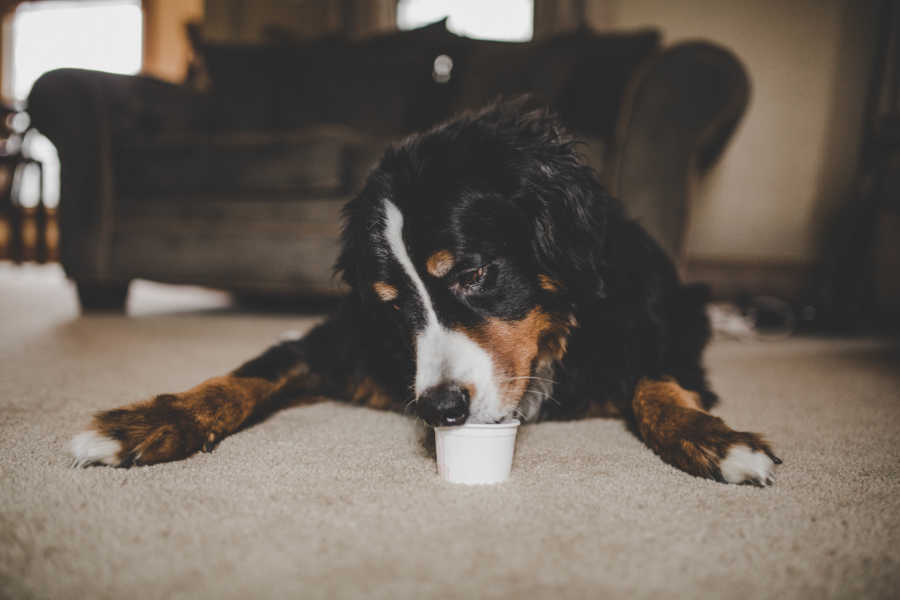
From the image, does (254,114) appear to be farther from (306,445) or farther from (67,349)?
(306,445)

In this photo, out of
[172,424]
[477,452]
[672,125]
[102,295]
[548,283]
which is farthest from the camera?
[102,295]

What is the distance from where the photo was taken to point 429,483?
1.01 meters

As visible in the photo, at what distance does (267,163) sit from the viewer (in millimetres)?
3133

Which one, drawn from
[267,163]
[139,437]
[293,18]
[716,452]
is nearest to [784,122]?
[267,163]

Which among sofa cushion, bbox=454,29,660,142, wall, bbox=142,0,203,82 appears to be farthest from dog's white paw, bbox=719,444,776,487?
wall, bbox=142,0,203,82

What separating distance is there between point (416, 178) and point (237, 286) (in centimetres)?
219

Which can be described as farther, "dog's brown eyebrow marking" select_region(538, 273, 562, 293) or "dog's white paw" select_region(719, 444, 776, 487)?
"dog's brown eyebrow marking" select_region(538, 273, 562, 293)

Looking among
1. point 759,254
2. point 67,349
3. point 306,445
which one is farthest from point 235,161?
point 759,254

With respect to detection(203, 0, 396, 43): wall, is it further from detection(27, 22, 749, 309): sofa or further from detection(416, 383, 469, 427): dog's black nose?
detection(416, 383, 469, 427): dog's black nose

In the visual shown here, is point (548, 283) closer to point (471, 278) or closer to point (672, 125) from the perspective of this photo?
point (471, 278)

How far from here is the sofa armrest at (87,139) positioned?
312cm

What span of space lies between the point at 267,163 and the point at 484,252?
2189mm

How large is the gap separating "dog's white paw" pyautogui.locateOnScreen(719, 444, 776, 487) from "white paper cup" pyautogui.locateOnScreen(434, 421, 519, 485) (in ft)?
1.25

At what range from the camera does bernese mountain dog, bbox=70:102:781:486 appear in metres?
1.12
